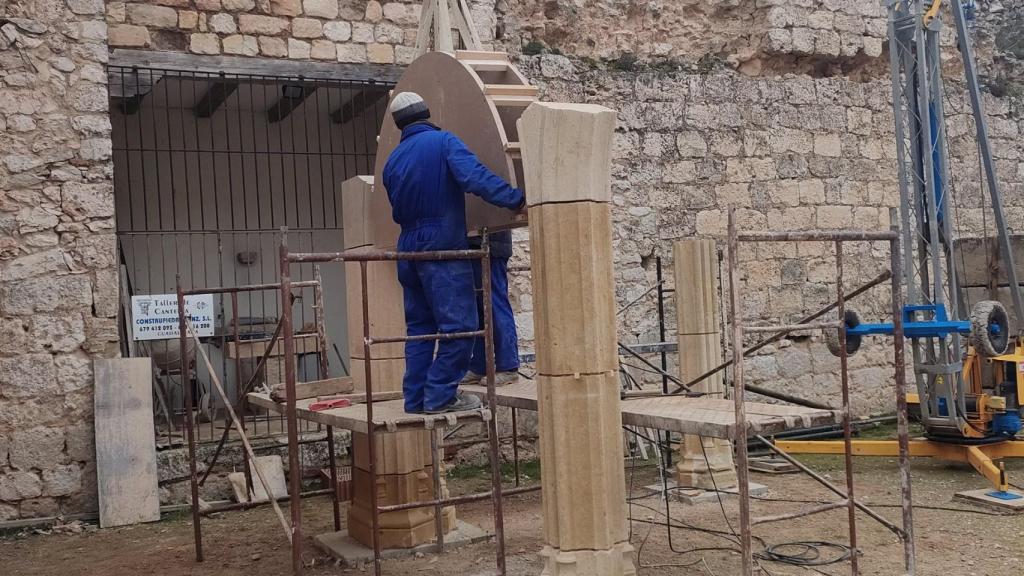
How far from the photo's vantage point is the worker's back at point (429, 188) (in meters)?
5.25

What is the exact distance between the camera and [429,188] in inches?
208

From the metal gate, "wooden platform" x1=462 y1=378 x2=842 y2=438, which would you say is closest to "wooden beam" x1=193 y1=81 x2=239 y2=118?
the metal gate

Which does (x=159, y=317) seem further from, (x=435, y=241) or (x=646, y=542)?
(x=646, y=542)

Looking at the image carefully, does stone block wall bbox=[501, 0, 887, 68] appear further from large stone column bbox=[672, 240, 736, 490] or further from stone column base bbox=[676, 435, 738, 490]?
stone column base bbox=[676, 435, 738, 490]

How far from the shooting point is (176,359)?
1005 centimetres

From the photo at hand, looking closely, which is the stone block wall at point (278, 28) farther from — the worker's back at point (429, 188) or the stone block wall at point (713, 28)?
the worker's back at point (429, 188)

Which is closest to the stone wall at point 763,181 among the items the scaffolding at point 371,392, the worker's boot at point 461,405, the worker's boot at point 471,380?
the worker's boot at point 471,380

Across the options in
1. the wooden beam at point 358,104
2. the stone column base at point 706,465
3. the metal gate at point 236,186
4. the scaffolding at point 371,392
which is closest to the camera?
the scaffolding at point 371,392

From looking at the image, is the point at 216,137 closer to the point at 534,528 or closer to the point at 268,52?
the point at 268,52

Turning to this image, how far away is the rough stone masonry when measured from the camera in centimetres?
741

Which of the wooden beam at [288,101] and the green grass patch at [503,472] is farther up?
the wooden beam at [288,101]

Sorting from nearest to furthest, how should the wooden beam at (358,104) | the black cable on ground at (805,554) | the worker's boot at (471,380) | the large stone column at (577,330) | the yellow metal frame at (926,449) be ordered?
the large stone column at (577,330) < the black cable on ground at (805,554) < the worker's boot at (471,380) < the yellow metal frame at (926,449) < the wooden beam at (358,104)

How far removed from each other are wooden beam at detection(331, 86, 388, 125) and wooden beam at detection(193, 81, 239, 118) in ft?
3.76

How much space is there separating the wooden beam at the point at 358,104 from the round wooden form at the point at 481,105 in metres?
3.48
